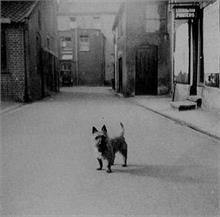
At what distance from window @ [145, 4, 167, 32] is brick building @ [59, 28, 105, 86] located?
89.0ft

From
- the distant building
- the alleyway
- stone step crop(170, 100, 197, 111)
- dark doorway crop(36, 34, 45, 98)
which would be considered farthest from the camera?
the distant building

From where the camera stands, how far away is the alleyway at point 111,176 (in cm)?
407

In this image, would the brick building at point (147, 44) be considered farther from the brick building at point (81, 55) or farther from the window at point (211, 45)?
the brick building at point (81, 55)

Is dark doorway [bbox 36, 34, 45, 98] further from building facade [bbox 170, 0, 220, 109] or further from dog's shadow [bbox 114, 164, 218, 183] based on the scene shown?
dog's shadow [bbox 114, 164, 218, 183]

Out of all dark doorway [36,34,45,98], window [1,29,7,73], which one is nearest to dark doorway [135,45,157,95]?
dark doorway [36,34,45,98]

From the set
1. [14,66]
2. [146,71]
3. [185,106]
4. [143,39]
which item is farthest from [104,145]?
[143,39]

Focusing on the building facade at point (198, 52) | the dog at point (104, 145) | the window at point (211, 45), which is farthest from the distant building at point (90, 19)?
the dog at point (104, 145)

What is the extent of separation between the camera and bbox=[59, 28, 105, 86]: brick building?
165ft

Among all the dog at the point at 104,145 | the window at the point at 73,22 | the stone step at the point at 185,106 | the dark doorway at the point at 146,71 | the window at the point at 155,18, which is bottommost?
the stone step at the point at 185,106

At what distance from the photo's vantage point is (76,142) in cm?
803

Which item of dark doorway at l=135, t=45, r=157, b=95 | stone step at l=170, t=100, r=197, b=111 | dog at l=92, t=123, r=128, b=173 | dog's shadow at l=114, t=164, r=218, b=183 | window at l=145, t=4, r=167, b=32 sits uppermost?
window at l=145, t=4, r=167, b=32

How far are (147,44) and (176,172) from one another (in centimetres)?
1899

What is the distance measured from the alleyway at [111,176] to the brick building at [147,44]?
14.7 m

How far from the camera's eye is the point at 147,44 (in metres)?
23.8
